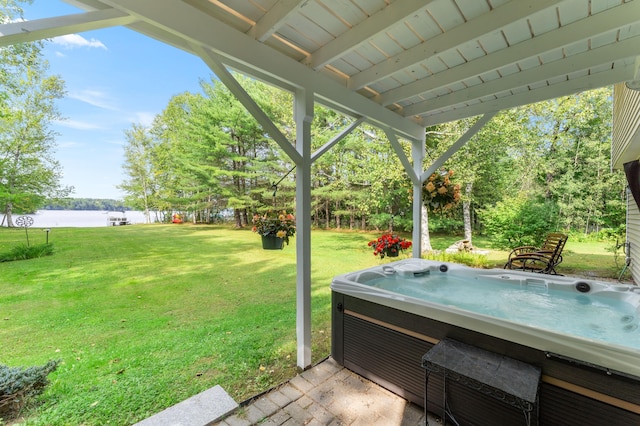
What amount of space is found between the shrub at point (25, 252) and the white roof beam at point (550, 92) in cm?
811

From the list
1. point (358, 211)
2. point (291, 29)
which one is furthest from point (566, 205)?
point (291, 29)

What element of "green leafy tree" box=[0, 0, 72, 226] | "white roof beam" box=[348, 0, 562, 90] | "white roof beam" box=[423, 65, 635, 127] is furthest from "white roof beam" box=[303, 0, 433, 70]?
"green leafy tree" box=[0, 0, 72, 226]

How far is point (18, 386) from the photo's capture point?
1686 mm

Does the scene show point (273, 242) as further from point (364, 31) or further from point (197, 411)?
point (364, 31)

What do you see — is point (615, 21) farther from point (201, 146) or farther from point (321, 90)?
point (201, 146)

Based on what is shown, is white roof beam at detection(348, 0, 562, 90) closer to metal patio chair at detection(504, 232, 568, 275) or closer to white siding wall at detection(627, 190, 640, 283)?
metal patio chair at detection(504, 232, 568, 275)

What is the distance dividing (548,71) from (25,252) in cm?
875

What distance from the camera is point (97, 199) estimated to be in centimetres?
844

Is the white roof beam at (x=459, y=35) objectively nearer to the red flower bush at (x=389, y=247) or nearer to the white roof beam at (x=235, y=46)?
the white roof beam at (x=235, y=46)

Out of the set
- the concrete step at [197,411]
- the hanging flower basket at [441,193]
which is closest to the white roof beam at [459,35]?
the hanging flower basket at [441,193]

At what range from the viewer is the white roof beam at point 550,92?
95.0 inches

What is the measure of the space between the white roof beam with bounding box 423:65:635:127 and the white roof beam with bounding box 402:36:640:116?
0.48 m

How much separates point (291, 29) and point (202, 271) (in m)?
4.96

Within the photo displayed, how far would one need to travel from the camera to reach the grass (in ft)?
6.64
